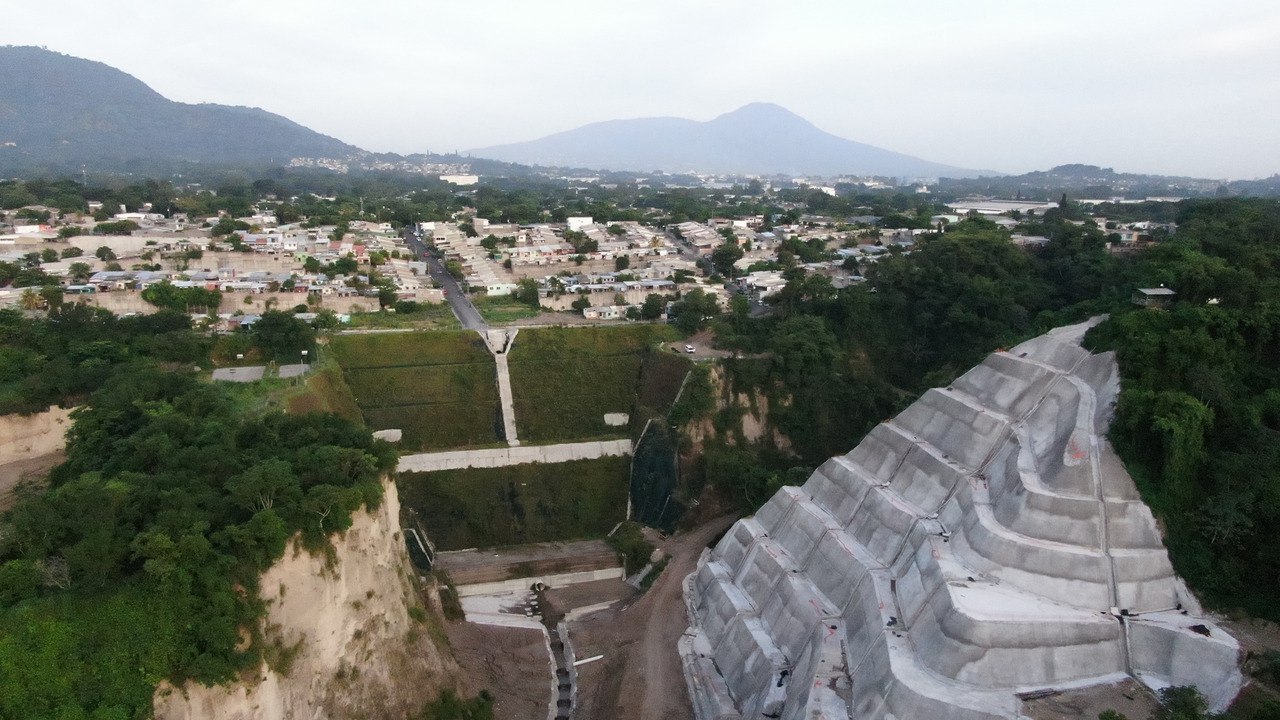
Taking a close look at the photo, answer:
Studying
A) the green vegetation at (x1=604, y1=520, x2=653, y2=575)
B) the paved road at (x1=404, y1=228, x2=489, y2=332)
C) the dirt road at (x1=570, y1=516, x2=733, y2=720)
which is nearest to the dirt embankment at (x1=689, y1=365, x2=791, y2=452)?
the green vegetation at (x1=604, y1=520, x2=653, y2=575)

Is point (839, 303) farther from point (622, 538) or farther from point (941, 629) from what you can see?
point (941, 629)

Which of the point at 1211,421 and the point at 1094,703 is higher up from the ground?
the point at 1211,421

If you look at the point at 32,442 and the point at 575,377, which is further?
the point at 575,377

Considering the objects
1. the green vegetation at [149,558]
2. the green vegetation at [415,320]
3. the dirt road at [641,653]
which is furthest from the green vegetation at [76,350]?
the dirt road at [641,653]

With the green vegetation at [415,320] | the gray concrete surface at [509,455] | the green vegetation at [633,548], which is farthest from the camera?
the green vegetation at [415,320]

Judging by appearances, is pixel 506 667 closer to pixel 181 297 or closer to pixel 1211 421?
pixel 1211 421

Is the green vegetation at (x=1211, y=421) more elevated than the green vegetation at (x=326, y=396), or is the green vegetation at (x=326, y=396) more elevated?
the green vegetation at (x=1211, y=421)

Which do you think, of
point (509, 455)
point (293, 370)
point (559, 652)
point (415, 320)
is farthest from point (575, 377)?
point (559, 652)

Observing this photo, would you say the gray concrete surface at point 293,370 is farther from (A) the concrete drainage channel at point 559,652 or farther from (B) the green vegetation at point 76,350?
(A) the concrete drainage channel at point 559,652
